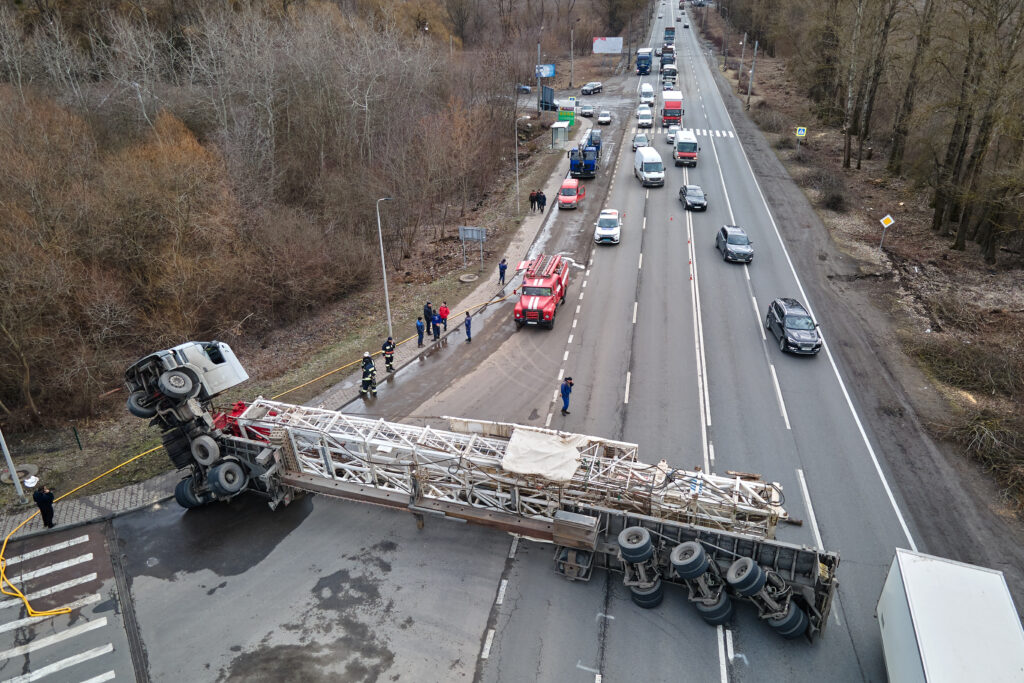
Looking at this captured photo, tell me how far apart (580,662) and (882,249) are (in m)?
30.3

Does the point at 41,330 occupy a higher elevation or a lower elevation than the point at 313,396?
higher

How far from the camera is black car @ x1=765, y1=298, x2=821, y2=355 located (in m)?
24.1

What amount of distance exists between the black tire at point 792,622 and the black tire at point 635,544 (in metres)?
2.85

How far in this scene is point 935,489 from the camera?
17.5m

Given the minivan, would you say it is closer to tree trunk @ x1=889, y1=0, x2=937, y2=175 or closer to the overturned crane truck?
tree trunk @ x1=889, y1=0, x2=937, y2=175

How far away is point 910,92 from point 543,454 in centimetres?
3989

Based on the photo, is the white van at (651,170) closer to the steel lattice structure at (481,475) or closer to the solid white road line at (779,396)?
the solid white road line at (779,396)

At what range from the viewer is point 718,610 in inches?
523

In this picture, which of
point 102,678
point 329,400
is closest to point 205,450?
point 102,678

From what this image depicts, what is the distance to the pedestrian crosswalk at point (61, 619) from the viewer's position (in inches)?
513

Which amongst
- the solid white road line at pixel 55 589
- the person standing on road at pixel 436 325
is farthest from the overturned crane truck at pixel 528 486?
the person standing on road at pixel 436 325

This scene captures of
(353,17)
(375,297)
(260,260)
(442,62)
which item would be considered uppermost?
(353,17)

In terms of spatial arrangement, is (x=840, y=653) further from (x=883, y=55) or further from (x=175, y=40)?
(x=175, y=40)

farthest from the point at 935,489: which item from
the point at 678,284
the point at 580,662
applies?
the point at 678,284
